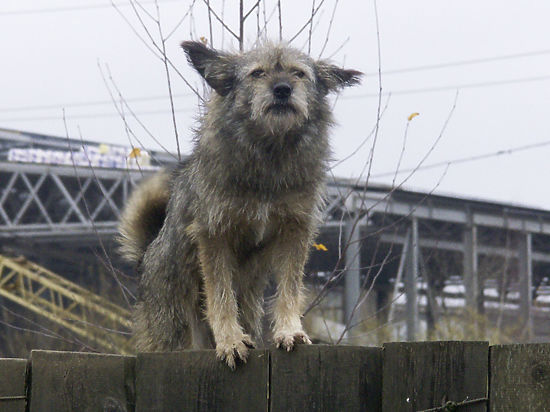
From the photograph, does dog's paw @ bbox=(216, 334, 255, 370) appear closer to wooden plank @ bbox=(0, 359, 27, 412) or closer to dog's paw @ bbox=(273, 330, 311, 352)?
dog's paw @ bbox=(273, 330, 311, 352)

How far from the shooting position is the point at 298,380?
11.1 feet

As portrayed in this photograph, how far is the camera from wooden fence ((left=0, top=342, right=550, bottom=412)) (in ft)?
9.55

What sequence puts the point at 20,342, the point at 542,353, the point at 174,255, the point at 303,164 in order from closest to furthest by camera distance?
the point at 542,353
the point at 303,164
the point at 174,255
the point at 20,342

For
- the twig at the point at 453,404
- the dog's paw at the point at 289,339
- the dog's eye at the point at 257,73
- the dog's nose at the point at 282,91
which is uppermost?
the dog's eye at the point at 257,73

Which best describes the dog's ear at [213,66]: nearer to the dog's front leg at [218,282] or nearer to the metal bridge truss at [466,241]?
the dog's front leg at [218,282]

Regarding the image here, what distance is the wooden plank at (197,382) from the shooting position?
3.50 m

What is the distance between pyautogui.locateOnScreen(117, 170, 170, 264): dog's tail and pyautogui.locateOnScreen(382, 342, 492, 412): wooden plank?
107 inches

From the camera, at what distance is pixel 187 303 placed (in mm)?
4969

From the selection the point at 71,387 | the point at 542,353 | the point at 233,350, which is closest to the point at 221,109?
the point at 233,350

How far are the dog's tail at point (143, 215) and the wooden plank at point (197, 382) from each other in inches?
79.8

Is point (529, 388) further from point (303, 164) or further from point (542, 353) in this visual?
point (303, 164)

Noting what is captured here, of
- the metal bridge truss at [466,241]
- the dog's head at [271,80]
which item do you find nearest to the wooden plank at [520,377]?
the dog's head at [271,80]

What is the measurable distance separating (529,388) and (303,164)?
6.51 feet

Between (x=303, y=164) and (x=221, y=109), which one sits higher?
(x=221, y=109)
